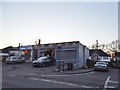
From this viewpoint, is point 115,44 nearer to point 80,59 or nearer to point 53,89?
point 80,59

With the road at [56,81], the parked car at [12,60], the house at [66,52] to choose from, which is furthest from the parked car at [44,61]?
the road at [56,81]

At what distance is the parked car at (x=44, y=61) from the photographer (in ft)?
137

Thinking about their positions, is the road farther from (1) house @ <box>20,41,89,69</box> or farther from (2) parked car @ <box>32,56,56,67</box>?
(2) parked car @ <box>32,56,56,67</box>

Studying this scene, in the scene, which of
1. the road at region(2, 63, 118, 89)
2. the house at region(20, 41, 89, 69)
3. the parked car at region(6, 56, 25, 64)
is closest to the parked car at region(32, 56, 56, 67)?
the house at region(20, 41, 89, 69)

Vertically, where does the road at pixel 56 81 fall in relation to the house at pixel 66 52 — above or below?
below

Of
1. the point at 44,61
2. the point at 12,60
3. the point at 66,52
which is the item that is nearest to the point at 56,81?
the point at 44,61

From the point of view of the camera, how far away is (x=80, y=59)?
45000 mm

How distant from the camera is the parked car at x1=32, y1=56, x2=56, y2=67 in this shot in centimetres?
4178

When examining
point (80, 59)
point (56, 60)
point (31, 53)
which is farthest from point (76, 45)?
point (31, 53)

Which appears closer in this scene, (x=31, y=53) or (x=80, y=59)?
(x=80, y=59)

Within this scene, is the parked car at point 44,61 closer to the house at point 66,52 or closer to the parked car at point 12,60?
the house at point 66,52

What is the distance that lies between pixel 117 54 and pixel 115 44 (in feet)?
26.2

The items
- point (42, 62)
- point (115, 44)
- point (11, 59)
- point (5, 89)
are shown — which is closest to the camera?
point (5, 89)

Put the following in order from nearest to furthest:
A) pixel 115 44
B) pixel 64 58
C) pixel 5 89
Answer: pixel 5 89
pixel 64 58
pixel 115 44
